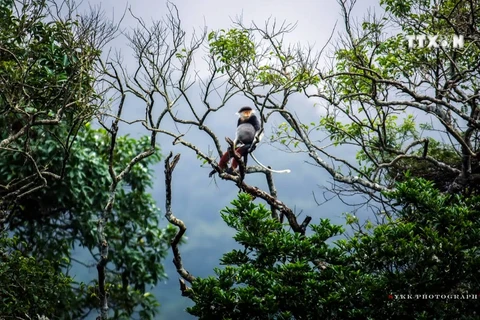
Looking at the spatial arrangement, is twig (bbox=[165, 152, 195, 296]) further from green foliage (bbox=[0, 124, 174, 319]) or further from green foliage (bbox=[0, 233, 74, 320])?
green foliage (bbox=[0, 124, 174, 319])

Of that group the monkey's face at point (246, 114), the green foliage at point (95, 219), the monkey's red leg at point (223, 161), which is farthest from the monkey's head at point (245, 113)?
the green foliage at point (95, 219)

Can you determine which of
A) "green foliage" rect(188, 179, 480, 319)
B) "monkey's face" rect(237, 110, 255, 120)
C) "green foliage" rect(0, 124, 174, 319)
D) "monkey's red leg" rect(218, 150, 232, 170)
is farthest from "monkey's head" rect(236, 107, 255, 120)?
"green foliage" rect(188, 179, 480, 319)

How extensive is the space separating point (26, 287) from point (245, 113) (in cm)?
463

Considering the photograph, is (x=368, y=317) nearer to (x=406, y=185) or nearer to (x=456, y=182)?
(x=406, y=185)

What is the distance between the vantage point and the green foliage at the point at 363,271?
4961 millimetres

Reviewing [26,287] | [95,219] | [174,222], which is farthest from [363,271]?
[95,219]

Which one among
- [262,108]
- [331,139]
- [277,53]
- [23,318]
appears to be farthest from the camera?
[331,139]

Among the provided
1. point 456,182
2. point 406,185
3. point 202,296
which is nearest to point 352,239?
point 406,185

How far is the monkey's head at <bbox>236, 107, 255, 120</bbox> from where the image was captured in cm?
1015

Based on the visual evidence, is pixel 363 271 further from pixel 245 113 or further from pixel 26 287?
pixel 245 113

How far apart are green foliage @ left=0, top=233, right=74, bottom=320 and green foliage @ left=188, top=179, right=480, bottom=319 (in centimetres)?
319

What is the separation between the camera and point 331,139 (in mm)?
10648

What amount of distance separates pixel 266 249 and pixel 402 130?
20.8 feet

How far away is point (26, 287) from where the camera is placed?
7547 millimetres
